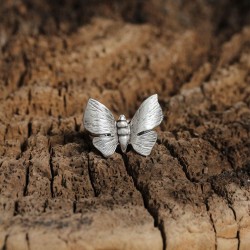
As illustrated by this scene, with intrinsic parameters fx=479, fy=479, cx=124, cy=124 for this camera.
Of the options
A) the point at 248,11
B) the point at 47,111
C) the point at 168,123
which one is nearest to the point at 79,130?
the point at 47,111

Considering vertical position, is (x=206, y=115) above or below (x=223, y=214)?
above

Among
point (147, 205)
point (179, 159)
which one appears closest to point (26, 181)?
point (147, 205)

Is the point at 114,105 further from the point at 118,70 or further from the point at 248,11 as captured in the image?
the point at 248,11

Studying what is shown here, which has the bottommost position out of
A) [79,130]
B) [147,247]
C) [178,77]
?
[147,247]

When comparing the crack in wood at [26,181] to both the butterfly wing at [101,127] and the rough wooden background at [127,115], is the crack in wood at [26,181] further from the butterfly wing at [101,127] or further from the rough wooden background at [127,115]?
the butterfly wing at [101,127]

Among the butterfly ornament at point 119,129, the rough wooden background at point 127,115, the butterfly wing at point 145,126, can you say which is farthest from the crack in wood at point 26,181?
the butterfly wing at point 145,126

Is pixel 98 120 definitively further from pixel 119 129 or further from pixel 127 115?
pixel 127 115

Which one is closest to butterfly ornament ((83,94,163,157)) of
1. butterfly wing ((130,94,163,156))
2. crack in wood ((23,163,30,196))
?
butterfly wing ((130,94,163,156))
